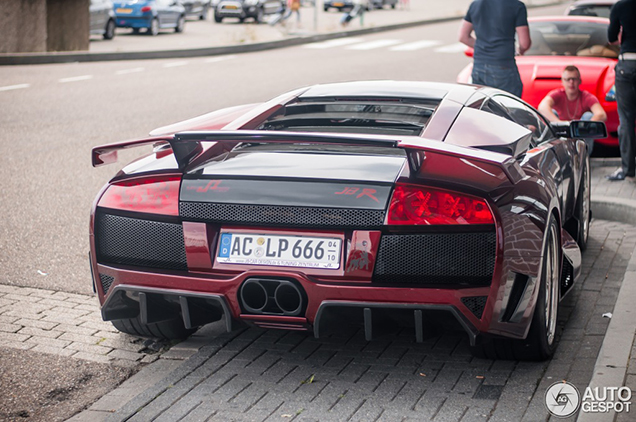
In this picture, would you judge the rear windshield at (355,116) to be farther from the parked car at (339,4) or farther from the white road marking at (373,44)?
the parked car at (339,4)

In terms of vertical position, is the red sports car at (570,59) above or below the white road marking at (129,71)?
above

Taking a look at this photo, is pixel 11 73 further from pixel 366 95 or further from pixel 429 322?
pixel 429 322

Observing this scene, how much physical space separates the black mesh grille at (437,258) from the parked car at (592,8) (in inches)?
445

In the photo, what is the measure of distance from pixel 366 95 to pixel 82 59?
16620 mm

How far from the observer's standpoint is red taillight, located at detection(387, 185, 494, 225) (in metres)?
3.59

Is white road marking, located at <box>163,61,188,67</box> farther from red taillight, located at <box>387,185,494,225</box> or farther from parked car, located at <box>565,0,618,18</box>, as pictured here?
red taillight, located at <box>387,185,494,225</box>

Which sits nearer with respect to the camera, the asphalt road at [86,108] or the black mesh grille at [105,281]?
the black mesh grille at [105,281]

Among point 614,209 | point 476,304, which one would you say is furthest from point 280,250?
point 614,209

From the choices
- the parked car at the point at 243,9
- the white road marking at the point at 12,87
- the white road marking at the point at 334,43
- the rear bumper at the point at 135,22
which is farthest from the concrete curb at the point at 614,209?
the parked car at the point at 243,9

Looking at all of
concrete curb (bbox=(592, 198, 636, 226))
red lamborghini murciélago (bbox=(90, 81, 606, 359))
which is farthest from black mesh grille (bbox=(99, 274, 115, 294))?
concrete curb (bbox=(592, 198, 636, 226))

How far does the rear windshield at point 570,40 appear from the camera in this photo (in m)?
9.91

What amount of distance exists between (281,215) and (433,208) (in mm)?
615

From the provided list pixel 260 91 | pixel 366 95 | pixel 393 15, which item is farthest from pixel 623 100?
pixel 393 15

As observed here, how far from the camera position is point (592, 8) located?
1432 cm
